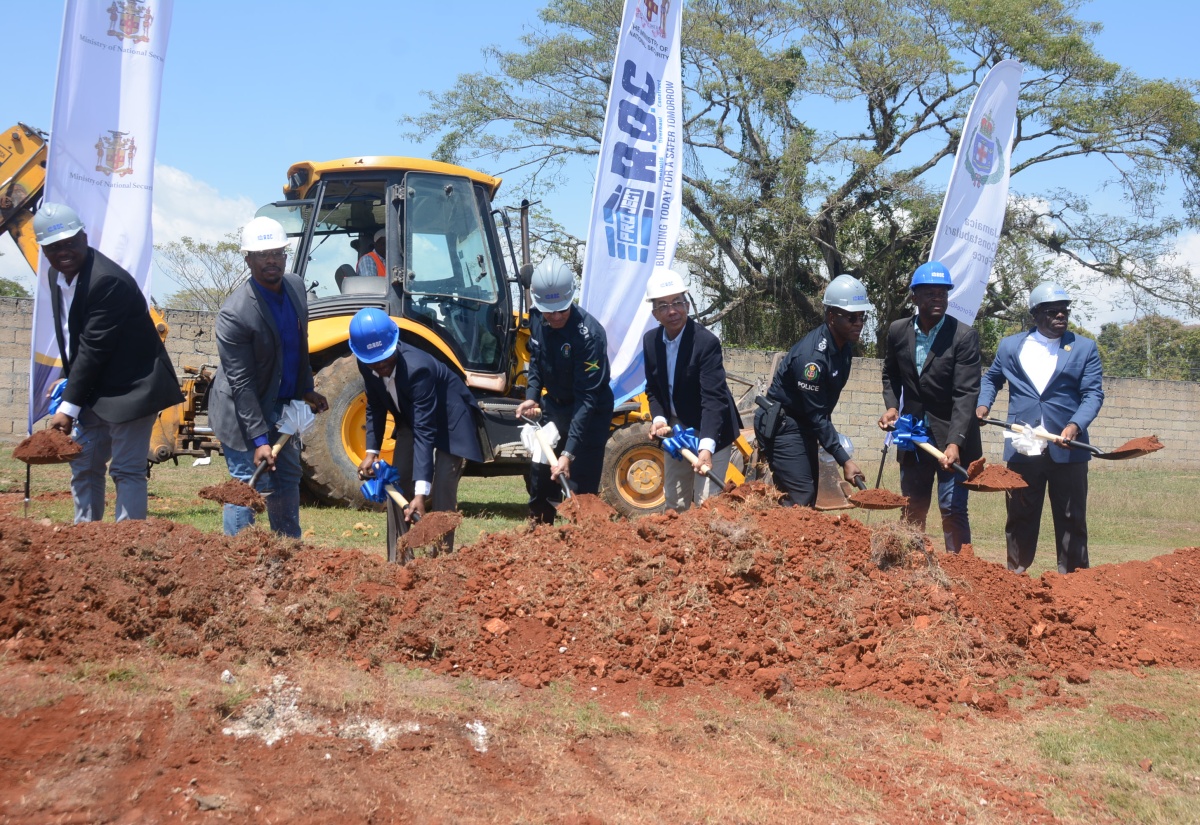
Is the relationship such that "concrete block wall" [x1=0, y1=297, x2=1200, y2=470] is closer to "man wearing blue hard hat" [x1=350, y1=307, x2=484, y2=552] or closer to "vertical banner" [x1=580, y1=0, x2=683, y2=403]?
"vertical banner" [x1=580, y1=0, x2=683, y2=403]

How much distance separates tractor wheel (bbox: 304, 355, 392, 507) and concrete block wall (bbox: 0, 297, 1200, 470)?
4317mm

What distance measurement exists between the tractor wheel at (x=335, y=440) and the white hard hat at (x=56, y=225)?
3479 mm

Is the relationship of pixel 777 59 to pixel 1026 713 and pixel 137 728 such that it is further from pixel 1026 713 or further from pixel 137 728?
pixel 137 728

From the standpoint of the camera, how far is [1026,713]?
14.1 feet

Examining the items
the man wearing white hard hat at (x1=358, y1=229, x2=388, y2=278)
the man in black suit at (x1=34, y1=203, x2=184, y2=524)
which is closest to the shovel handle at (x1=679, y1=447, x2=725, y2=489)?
the man in black suit at (x1=34, y1=203, x2=184, y2=524)

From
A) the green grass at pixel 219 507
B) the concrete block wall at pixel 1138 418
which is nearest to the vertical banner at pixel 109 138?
the green grass at pixel 219 507

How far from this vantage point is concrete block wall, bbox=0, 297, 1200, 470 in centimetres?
1224

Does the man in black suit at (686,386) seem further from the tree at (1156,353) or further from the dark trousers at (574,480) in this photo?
the tree at (1156,353)

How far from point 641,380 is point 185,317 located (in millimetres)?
6759

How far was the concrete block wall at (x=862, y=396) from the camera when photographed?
→ 1224 cm

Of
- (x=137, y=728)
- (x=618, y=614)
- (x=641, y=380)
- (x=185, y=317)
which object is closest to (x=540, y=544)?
(x=618, y=614)

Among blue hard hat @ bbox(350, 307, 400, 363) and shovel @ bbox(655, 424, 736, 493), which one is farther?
shovel @ bbox(655, 424, 736, 493)

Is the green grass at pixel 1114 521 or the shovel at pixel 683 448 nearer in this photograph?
the shovel at pixel 683 448

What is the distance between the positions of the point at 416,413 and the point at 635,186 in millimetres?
4236
